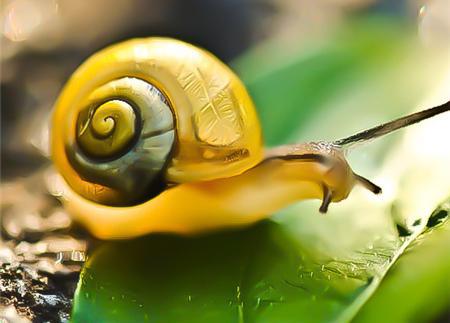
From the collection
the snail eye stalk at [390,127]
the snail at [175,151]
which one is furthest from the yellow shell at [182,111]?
Result: the snail eye stalk at [390,127]

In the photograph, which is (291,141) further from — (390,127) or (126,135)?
(126,135)

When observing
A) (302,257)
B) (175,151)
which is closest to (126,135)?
(175,151)

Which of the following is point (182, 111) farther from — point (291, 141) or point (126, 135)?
point (291, 141)

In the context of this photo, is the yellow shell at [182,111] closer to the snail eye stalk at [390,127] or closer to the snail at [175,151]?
the snail at [175,151]

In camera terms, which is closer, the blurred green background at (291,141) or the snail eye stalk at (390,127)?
the blurred green background at (291,141)

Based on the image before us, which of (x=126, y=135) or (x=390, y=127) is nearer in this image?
(x=126, y=135)

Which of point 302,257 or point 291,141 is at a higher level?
point 291,141
